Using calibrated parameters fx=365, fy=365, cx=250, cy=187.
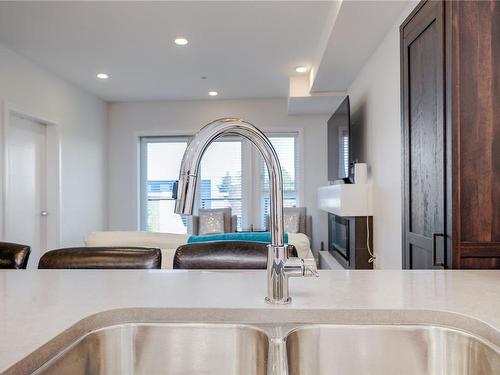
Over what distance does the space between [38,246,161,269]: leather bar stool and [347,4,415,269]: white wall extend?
1879 millimetres

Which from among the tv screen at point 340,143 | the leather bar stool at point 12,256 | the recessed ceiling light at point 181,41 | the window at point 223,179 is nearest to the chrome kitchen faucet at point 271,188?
the leather bar stool at point 12,256

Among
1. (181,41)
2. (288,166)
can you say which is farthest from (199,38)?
(288,166)

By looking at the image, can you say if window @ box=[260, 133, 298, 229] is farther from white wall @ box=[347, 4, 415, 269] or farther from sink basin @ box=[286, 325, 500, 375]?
sink basin @ box=[286, 325, 500, 375]

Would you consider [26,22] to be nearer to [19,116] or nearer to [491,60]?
[19,116]

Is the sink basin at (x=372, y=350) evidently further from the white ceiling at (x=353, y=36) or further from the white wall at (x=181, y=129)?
the white wall at (x=181, y=129)

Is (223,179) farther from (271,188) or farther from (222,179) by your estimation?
(271,188)

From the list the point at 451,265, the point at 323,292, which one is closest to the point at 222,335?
the point at 323,292

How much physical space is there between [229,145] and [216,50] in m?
2.20

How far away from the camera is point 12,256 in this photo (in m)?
1.53

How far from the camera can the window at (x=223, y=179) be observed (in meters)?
5.58

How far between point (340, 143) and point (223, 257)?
271cm

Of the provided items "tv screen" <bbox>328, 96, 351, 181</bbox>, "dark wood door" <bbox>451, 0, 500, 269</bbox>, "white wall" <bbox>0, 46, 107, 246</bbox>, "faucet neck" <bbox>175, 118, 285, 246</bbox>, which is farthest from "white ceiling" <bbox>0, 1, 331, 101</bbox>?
"faucet neck" <bbox>175, 118, 285, 246</bbox>

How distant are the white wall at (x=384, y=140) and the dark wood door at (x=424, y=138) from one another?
27.3 inches

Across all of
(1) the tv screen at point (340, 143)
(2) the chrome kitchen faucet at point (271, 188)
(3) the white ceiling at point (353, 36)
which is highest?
(3) the white ceiling at point (353, 36)
